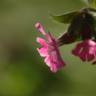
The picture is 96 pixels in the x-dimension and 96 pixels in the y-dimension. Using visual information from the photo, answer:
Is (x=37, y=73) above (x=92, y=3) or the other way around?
the other way around

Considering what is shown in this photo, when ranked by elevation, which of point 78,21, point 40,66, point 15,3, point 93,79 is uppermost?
point 78,21

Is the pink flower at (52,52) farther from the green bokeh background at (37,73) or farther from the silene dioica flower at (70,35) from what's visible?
the green bokeh background at (37,73)

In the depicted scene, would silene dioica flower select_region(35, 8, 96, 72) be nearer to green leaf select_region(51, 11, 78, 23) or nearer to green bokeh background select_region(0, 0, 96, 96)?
green leaf select_region(51, 11, 78, 23)

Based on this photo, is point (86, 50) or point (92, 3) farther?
point (92, 3)

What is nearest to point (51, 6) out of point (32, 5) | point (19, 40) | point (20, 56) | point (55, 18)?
point (32, 5)

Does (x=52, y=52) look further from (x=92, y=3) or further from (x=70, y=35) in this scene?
(x=92, y=3)

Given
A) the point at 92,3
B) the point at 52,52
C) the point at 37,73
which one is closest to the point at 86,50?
the point at 52,52

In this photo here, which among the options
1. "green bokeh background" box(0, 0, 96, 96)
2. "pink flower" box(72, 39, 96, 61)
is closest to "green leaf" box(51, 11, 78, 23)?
"pink flower" box(72, 39, 96, 61)

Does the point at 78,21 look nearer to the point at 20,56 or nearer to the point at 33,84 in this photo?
the point at 33,84
